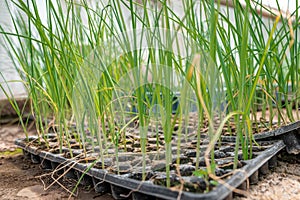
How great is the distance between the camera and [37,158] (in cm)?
101

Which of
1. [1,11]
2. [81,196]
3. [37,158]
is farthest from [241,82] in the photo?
[1,11]

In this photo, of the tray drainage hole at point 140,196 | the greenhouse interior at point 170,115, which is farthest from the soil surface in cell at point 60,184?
the tray drainage hole at point 140,196

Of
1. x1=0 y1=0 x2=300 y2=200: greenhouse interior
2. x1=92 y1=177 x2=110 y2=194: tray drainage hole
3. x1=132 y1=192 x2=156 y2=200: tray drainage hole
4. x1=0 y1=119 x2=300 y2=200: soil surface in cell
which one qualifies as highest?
x1=0 y1=0 x2=300 y2=200: greenhouse interior

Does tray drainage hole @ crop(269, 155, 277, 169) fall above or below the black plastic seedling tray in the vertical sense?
below

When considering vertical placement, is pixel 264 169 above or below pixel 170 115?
below

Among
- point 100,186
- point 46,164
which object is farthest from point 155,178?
point 46,164

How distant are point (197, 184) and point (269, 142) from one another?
35 centimetres

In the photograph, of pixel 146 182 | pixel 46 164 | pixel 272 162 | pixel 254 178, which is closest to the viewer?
pixel 146 182

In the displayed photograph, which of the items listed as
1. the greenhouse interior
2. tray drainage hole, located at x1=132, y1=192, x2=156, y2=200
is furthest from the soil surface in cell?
tray drainage hole, located at x1=132, y1=192, x2=156, y2=200

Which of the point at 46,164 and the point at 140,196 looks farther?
the point at 46,164

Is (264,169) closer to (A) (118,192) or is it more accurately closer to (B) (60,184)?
(A) (118,192)

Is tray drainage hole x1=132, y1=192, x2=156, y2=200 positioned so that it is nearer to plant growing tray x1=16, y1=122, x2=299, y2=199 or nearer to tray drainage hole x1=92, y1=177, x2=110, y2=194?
plant growing tray x1=16, y1=122, x2=299, y2=199

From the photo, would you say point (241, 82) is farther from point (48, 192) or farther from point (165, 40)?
point (48, 192)

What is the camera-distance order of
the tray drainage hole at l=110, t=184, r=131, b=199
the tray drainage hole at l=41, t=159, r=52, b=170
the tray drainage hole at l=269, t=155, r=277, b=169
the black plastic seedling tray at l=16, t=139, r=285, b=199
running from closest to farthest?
the black plastic seedling tray at l=16, t=139, r=285, b=199, the tray drainage hole at l=110, t=184, r=131, b=199, the tray drainage hole at l=269, t=155, r=277, b=169, the tray drainage hole at l=41, t=159, r=52, b=170
